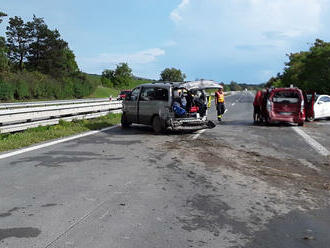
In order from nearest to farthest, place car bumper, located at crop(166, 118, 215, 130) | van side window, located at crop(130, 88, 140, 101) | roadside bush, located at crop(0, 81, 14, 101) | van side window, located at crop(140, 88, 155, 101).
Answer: car bumper, located at crop(166, 118, 215, 130), van side window, located at crop(140, 88, 155, 101), van side window, located at crop(130, 88, 140, 101), roadside bush, located at crop(0, 81, 14, 101)

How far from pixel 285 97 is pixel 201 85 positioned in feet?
16.9

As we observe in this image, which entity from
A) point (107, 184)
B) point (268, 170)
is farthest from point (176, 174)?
point (268, 170)

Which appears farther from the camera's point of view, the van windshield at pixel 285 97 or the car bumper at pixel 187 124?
the van windshield at pixel 285 97

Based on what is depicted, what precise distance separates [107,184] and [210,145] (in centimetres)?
473

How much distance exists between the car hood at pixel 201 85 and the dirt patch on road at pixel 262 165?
9.15 ft

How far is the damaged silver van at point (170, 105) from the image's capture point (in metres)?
12.5

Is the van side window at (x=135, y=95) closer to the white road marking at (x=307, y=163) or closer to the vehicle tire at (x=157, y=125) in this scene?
the vehicle tire at (x=157, y=125)

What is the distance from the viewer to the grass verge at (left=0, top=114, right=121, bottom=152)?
9.53 m

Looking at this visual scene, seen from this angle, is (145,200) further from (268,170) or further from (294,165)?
(294,165)

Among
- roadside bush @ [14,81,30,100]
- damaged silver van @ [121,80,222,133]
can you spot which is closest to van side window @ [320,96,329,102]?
damaged silver van @ [121,80,222,133]

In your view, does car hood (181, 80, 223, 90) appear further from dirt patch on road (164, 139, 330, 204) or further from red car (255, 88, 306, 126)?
red car (255, 88, 306, 126)

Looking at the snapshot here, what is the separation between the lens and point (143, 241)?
3.68 m

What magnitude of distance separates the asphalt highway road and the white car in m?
9.90

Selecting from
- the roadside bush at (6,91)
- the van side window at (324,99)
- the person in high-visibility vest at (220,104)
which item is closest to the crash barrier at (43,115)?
the person in high-visibility vest at (220,104)
